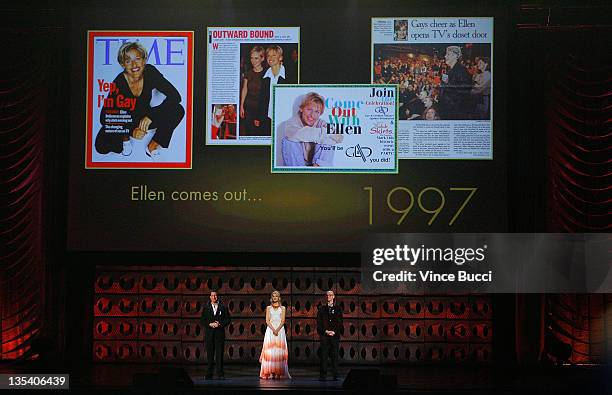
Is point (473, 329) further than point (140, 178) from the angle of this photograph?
Yes

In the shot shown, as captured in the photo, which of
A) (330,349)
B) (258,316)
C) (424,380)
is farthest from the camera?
(258,316)

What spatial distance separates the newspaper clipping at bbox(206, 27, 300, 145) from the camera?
12805 mm

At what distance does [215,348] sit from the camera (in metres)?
12.2

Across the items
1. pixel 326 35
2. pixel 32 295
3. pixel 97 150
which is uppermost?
pixel 326 35

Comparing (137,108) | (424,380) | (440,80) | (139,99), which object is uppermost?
(440,80)

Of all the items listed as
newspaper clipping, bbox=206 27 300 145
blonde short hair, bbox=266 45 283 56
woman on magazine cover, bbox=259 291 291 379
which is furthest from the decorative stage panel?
blonde short hair, bbox=266 45 283 56

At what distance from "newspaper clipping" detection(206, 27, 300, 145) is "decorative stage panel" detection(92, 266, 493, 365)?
86.4 inches

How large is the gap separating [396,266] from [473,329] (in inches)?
63.7

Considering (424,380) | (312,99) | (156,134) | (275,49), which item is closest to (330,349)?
(424,380)

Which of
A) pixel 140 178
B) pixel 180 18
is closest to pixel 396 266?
pixel 140 178

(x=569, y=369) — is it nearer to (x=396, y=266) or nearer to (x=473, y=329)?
(x=473, y=329)

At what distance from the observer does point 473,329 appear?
1367cm

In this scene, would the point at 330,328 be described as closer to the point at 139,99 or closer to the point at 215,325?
the point at 215,325

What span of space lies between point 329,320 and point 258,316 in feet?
6.69
